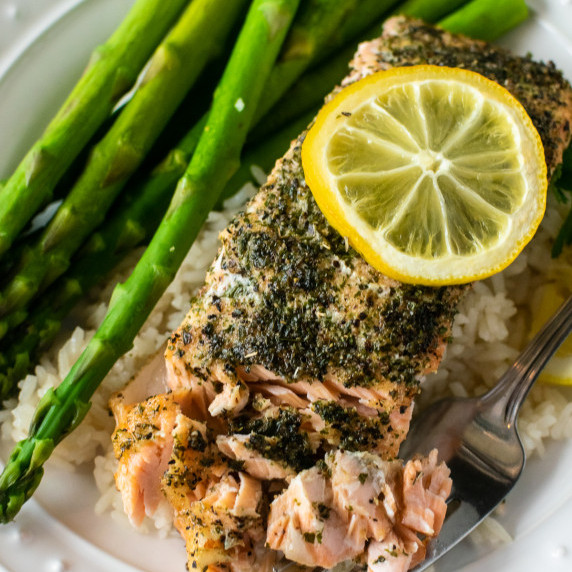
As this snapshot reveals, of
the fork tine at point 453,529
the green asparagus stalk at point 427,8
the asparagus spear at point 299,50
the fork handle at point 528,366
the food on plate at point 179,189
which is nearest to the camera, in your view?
the fork tine at point 453,529

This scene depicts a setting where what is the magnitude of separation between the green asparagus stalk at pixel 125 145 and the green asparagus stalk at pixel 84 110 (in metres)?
0.10

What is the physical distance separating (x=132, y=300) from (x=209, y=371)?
617mm

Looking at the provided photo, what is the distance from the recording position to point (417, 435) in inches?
138

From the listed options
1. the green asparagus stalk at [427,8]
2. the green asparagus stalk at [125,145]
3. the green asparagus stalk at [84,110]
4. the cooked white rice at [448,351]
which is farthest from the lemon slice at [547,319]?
the green asparagus stalk at [84,110]

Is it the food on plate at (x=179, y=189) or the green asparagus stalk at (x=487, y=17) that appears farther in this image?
the green asparagus stalk at (x=487, y=17)

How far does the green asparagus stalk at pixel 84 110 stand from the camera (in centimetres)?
356

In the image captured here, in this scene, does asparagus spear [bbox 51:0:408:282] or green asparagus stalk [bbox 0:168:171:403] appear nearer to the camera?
green asparagus stalk [bbox 0:168:171:403]

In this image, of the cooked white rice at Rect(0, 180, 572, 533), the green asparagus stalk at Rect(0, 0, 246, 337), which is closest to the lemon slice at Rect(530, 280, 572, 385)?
the cooked white rice at Rect(0, 180, 572, 533)

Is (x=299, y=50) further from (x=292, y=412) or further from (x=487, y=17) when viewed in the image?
(x=292, y=412)

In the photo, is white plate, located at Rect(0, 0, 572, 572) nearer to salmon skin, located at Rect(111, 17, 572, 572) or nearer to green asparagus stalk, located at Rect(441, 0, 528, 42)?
salmon skin, located at Rect(111, 17, 572, 572)

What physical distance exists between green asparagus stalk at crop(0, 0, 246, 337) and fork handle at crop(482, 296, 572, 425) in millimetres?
2419

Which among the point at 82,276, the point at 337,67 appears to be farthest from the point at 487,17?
the point at 82,276

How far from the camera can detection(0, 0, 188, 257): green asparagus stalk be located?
11.7 feet

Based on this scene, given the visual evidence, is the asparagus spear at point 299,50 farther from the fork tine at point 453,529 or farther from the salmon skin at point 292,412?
the fork tine at point 453,529
